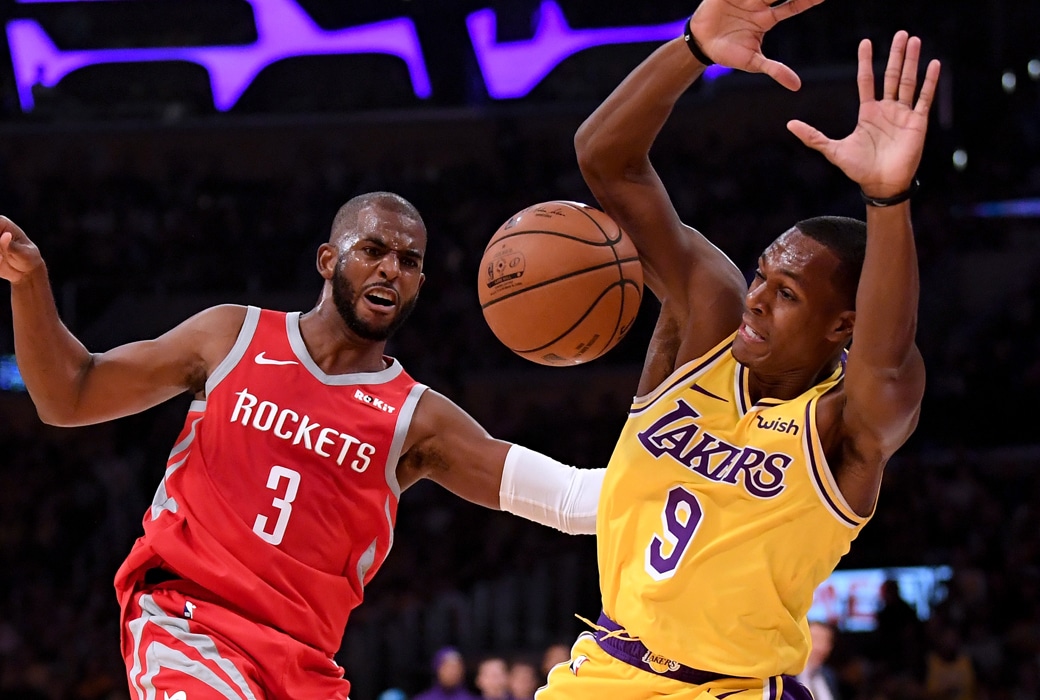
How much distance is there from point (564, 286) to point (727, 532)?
0.85m

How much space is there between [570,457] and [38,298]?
1026cm

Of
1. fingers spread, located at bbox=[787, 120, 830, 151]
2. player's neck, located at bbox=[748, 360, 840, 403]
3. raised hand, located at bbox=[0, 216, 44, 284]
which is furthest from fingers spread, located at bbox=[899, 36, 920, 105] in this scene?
raised hand, located at bbox=[0, 216, 44, 284]

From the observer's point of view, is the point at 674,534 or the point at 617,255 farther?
the point at 617,255

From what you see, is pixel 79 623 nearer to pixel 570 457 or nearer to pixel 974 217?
pixel 570 457

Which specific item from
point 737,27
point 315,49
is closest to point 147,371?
point 737,27

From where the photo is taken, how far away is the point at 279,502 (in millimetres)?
3660

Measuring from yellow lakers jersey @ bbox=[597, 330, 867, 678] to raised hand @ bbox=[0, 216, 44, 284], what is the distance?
1.76 m

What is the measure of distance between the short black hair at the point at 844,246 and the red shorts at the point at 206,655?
180 cm

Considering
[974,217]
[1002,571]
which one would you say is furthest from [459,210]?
[1002,571]

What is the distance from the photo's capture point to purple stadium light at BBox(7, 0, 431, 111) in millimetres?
16203

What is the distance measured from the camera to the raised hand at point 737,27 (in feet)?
11.0

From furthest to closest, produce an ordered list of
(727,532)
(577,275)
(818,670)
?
(818,670) → (577,275) → (727,532)

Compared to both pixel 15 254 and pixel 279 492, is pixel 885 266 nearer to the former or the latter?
pixel 279 492

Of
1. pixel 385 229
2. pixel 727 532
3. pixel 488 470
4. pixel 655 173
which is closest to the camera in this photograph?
pixel 727 532
